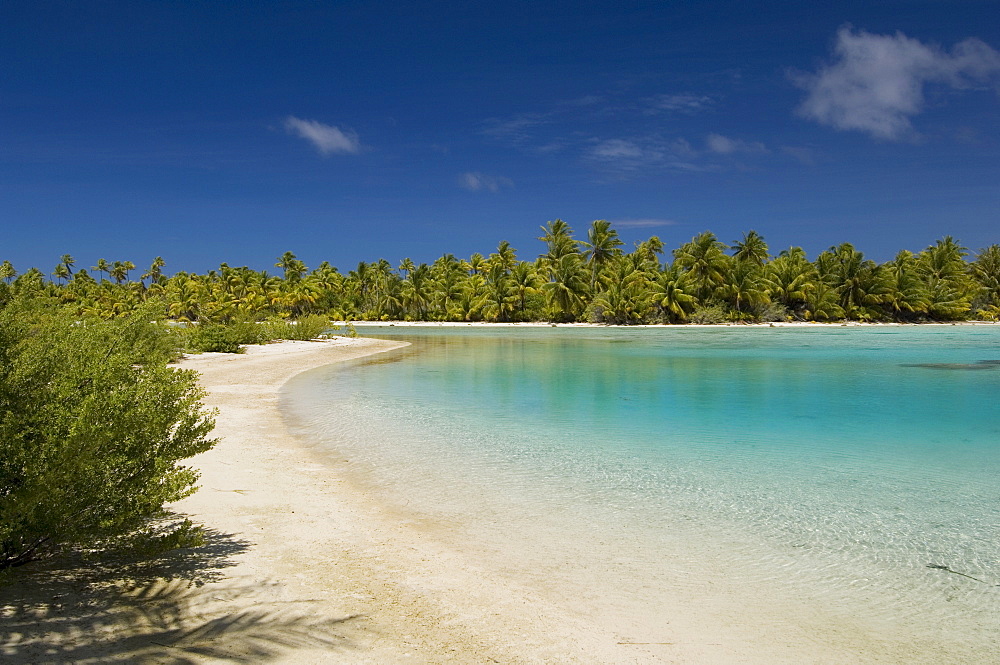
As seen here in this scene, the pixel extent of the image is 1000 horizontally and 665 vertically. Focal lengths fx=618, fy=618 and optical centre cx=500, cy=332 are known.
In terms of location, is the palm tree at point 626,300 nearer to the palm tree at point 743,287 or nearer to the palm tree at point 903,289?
the palm tree at point 743,287

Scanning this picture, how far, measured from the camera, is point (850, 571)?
4.64m

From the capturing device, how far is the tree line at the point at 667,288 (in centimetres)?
6450

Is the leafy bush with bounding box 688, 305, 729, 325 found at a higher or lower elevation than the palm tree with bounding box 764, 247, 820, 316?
lower

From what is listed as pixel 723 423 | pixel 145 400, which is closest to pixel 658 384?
pixel 723 423

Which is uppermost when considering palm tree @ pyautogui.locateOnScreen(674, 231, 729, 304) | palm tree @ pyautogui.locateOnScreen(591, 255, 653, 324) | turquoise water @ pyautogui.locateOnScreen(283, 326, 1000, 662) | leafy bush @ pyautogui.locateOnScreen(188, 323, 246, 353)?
palm tree @ pyautogui.locateOnScreen(674, 231, 729, 304)

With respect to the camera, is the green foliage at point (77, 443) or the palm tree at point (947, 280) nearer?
the green foliage at point (77, 443)

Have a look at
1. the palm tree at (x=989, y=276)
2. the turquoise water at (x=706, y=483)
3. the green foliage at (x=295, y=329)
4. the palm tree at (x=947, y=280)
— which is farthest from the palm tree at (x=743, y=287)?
the turquoise water at (x=706, y=483)

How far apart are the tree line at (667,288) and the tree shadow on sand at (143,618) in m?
58.4

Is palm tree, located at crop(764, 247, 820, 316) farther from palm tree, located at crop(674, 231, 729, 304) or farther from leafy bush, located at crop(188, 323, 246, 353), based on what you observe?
leafy bush, located at crop(188, 323, 246, 353)

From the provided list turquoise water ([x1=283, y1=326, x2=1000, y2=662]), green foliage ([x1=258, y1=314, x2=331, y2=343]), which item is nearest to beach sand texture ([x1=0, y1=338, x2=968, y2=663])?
turquoise water ([x1=283, y1=326, x2=1000, y2=662])

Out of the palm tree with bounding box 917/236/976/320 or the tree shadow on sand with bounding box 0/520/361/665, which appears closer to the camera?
the tree shadow on sand with bounding box 0/520/361/665

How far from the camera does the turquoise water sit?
14.6 ft

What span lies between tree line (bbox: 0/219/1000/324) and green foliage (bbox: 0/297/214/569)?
192ft

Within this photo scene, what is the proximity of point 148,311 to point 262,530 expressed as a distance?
2.99 meters
